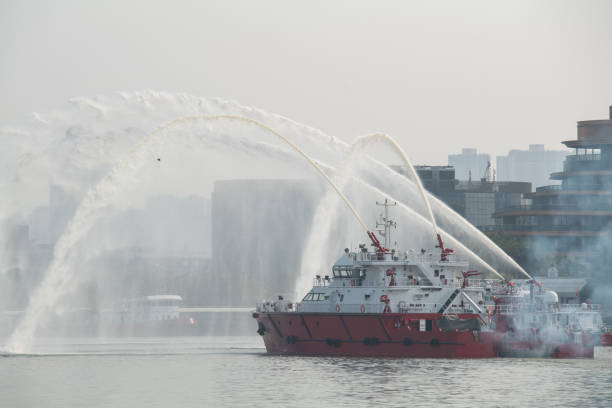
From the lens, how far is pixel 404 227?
118m

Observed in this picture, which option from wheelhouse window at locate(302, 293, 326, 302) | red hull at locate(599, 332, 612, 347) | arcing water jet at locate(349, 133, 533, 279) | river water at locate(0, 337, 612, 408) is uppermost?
arcing water jet at locate(349, 133, 533, 279)

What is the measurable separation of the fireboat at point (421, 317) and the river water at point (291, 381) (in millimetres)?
1850

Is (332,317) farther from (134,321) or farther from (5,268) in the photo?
(134,321)

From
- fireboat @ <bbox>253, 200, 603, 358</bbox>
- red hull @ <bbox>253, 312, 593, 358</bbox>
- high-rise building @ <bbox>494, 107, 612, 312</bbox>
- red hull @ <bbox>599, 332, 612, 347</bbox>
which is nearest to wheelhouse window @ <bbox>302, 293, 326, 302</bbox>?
fireboat @ <bbox>253, 200, 603, 358</bbox>

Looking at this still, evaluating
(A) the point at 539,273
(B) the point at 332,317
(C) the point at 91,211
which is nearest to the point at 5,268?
(C) the point at 91,211

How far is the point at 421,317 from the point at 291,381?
16369 millimetres

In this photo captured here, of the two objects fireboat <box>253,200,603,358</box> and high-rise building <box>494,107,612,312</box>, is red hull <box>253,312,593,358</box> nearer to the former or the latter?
fireboat <box>253,200,603,358</box>

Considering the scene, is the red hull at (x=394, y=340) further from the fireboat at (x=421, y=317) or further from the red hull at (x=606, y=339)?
the red hull at (x=606, y=339)

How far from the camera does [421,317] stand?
248 ft

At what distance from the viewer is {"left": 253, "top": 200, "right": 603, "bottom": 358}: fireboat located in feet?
249

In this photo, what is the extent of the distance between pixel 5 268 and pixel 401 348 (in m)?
32.0

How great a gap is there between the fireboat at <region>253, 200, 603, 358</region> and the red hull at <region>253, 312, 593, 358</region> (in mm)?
66

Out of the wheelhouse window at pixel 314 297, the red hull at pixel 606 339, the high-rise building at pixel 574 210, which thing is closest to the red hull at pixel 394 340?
the wheelhouse window at pixel 314 297

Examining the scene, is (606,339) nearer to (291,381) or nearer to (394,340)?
(394,340)
